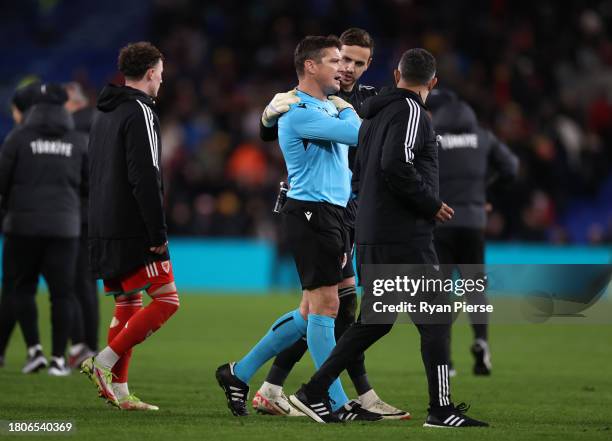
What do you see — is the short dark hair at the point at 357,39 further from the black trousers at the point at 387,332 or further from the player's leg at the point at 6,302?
the player's leg at the point at 6,302

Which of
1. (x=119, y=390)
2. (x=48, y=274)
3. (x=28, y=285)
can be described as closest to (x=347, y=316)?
(x=119, y=390)

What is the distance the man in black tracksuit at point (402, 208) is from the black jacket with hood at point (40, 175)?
3739 millimetres

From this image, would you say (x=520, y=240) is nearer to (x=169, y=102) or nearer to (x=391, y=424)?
(x=169, y=102)

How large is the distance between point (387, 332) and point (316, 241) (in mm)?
688

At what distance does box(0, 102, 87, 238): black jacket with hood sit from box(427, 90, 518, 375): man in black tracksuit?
310 cm

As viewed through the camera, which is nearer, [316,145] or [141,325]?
[316,145]

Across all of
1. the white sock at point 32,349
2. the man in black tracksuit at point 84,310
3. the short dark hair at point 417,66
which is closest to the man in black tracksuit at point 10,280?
the white sock at point 32,349

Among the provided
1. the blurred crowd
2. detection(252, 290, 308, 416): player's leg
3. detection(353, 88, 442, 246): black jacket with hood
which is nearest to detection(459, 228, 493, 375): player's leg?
detection(252, 290, 308, 416): player's leg

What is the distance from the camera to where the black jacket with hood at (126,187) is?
309 inches

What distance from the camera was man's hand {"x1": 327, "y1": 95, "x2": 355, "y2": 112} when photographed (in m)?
7.79

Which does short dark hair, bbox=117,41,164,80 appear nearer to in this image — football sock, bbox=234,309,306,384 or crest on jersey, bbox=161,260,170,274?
crest on jersey, bbox=161,260,170,274

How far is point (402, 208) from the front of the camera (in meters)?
7.30

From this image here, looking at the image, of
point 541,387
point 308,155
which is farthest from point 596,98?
point 308,155

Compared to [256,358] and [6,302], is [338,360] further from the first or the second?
[6,302]
